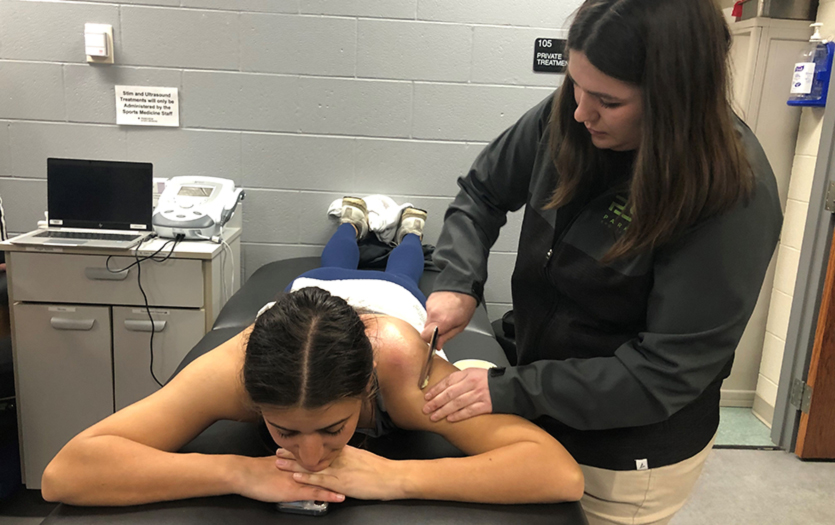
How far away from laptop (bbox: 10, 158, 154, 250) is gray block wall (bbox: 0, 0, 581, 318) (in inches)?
20.5

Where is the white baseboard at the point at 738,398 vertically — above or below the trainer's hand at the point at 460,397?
below

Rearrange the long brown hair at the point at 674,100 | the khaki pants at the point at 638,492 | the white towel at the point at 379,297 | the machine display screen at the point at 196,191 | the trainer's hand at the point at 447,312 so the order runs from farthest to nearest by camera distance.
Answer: the machine display screen at the point at 196,191 → the white towel at the point at 379,297 → the trainer's hand at the point at 447,312 → the khaki pants at the point at 638,492 → the long brown hair at the point at 674,100

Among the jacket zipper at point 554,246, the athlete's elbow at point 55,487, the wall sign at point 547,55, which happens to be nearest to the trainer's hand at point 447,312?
the jacket zipper at point 554,246

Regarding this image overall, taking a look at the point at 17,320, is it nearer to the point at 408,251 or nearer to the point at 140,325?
the point at 140,325

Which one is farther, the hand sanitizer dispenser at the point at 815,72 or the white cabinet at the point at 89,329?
the hand sanitizer dispenser at the point at 815,72

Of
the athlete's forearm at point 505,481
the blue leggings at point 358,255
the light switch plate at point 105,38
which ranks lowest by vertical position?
the athlete's forearm at point 505,481

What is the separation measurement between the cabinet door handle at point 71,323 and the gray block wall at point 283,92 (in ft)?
2.71

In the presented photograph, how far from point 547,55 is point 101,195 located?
1878 millimetres

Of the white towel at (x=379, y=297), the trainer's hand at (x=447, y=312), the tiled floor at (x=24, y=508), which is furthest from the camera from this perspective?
the tiled floor at (x=24, y=508)

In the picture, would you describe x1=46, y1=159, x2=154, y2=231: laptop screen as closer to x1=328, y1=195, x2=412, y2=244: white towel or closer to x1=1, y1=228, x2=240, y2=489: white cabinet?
x1=1, y1=228, x2=240, y2=489: white cabinet

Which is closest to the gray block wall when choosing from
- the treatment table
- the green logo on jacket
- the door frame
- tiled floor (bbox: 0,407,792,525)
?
the door frame

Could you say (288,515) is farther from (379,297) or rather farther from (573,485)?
(379,297)

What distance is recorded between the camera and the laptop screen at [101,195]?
2199 millimetres

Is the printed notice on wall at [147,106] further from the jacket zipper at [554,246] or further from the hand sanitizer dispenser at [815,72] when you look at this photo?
the hand sanitizer dispenser at [815,72]
